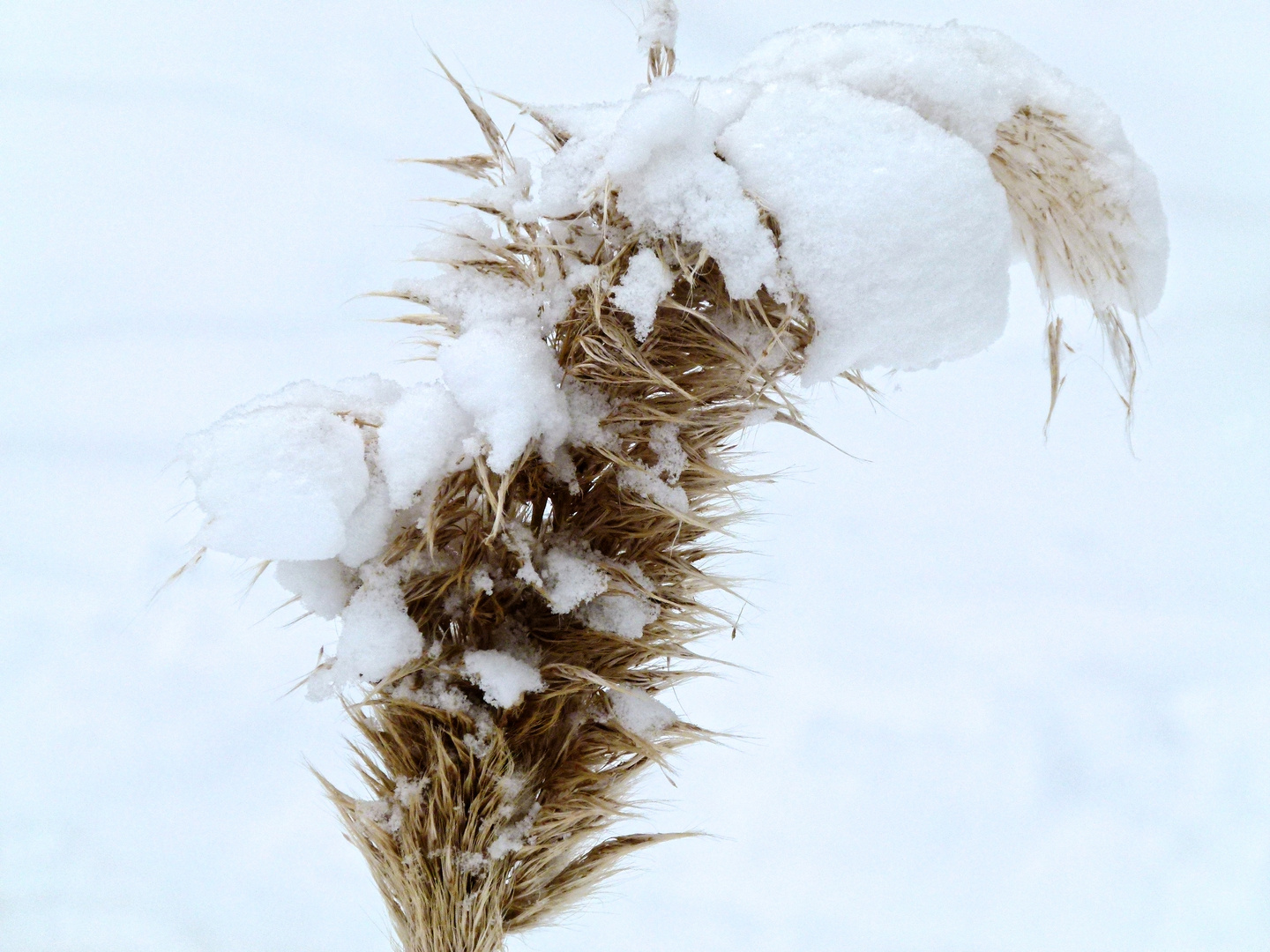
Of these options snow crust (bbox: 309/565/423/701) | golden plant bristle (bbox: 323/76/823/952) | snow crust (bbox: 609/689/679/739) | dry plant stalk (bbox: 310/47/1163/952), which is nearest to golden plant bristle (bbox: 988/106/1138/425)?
dry plant stalk (bbox: 310/47/1163/952)

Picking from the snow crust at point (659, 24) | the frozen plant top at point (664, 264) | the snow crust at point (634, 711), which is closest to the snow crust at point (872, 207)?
the frozen plant top at point (664, 264)

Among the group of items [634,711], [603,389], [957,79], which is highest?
[957,79]

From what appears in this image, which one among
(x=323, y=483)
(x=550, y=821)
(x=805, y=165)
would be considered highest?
(x=805, y=165)

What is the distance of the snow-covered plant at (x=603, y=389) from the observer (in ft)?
1.94

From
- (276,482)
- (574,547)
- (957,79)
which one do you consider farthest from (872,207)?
(276,482)

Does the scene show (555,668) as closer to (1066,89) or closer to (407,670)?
(407,670)

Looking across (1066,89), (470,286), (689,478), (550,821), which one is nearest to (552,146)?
(470,286)

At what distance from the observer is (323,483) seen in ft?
1.91

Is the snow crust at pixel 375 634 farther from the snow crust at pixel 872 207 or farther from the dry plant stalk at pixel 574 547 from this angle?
the snow crust at pixel 872 207

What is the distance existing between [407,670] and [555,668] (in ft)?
0.34

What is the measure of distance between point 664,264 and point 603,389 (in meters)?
0.10

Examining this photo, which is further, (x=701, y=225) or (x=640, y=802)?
(x=640, y=802)

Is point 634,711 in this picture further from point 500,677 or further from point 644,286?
point 644,286

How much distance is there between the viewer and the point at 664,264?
599 mm
